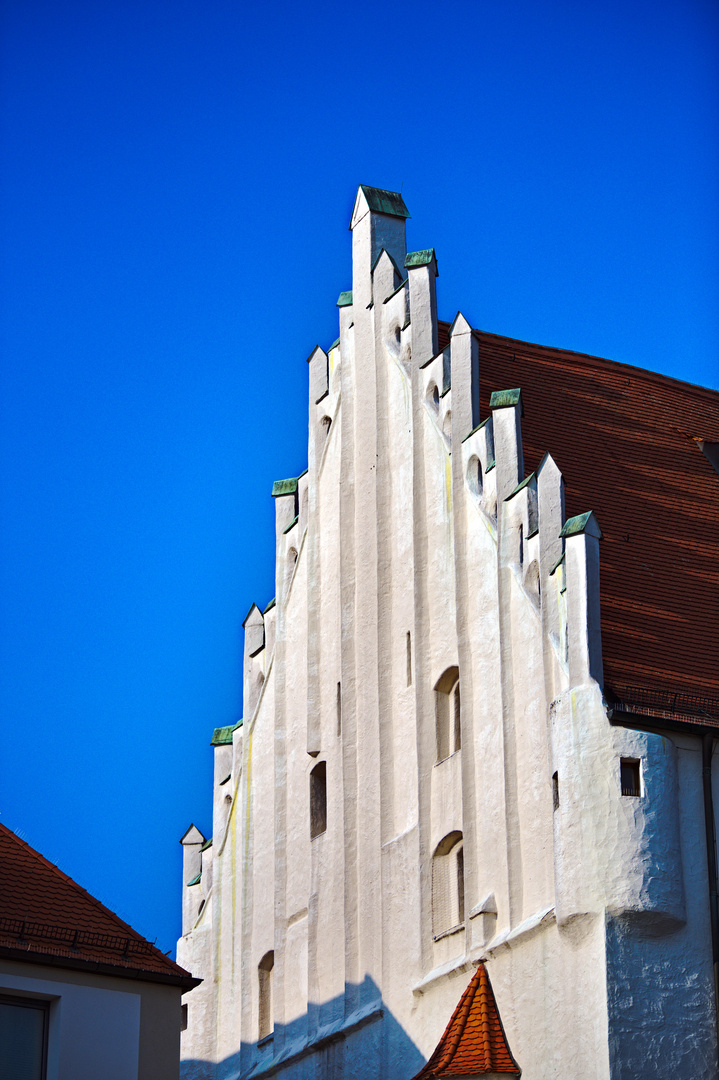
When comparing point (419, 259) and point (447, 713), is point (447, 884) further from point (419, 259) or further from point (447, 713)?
point (419, 259)

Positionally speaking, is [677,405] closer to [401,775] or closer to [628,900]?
[401,775]

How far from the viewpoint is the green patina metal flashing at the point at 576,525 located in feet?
78.9

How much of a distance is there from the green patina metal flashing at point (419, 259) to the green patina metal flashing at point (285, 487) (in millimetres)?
4924

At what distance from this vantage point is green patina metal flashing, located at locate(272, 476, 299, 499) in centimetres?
3366

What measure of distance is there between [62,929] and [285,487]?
1459cm

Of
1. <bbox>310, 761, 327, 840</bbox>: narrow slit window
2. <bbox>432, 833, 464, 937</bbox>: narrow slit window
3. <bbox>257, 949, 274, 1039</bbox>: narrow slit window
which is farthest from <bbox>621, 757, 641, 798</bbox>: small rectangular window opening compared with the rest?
<bbox>257, 949, 274, 1039</bbox>: narrow slit window

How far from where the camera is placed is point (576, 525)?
24.1 m

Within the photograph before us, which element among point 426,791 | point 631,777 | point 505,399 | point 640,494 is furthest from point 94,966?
point 640,494

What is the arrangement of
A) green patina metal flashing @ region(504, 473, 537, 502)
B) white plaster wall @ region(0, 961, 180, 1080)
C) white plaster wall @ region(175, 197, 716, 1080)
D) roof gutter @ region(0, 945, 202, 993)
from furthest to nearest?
green patina metal flashing @ region(504, 473, 537, 502) < white plaster wall @ region(175, 197, 716, 1080) < white plaster wall @ region(0, 961, 180, 1080) < roof gutter @ region(0, 945, 202, 993)

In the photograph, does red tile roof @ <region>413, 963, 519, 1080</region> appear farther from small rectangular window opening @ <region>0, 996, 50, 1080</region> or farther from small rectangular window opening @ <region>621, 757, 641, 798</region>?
small rectangular window opening @ <region>0, 996, 50, 1080</region>

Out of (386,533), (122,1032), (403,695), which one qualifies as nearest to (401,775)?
(403,695)

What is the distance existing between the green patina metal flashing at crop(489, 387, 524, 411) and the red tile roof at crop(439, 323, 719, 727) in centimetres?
134

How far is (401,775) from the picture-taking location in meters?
27.6

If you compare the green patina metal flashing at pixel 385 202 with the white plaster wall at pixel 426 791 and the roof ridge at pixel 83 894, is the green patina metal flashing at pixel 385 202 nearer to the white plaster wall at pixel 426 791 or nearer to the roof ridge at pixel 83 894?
the white plaster wall at pixel 426 791
